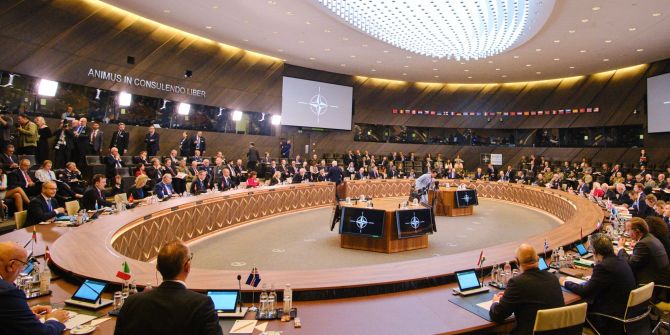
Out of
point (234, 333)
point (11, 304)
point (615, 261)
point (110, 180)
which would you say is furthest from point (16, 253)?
point (110, 180)

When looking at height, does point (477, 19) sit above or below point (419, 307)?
above

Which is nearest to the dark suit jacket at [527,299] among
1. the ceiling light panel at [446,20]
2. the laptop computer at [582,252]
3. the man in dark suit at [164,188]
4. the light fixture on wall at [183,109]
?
the laptop computer at [582,252]

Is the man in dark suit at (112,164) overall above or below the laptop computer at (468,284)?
above

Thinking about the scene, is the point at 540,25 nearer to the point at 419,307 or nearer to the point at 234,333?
the point at 419,307

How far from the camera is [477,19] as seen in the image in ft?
30.5

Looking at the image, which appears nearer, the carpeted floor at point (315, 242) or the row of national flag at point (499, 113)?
the carpeted floor at point (315, 242)

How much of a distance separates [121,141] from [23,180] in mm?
4405

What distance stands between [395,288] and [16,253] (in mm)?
2395

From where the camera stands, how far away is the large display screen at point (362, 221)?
7.02 metres

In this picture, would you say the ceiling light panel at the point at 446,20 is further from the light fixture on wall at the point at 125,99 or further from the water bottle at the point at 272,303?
the water bottle at the point at 272,303

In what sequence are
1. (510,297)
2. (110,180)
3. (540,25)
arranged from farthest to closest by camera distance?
(540,25) < (110,180) < (510,297)

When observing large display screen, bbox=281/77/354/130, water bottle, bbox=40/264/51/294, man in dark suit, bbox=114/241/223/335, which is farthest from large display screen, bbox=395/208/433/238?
large display screen, bbox=281/77/354/130

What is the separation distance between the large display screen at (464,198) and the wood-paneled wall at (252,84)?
887 cm

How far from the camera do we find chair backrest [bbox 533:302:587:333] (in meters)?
2.22
